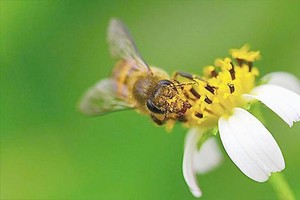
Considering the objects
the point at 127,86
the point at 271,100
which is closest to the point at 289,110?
the point at 271,100

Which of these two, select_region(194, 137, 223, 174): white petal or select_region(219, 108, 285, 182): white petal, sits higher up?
select_region(194, 137, 223, 174): white petal

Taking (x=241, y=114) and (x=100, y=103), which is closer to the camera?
(x=241, y=114)

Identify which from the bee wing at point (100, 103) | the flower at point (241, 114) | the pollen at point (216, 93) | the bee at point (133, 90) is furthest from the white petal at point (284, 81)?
the bee wing at point (100, 103)

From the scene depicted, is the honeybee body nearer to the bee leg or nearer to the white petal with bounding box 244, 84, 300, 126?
the bee leg

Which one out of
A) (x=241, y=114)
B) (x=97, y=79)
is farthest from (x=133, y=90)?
(x=97, y=79)

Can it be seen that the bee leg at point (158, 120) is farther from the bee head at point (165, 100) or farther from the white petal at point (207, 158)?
the white petal at point (207, 158)

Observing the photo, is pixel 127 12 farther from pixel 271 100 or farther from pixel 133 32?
pixel 271 100

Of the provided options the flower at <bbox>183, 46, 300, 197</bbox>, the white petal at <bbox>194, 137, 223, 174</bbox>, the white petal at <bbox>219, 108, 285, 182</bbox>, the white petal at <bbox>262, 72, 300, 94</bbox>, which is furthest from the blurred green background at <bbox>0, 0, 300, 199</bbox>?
the white petal at <bbox>219, 108, 285, 182</bbox>

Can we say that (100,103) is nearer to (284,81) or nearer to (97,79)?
(284,81)
